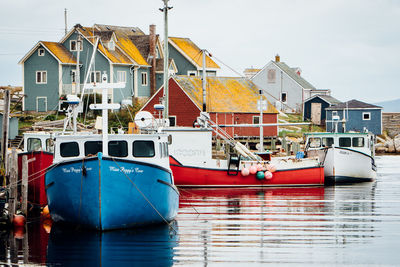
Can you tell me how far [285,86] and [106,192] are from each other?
61070 millimetres

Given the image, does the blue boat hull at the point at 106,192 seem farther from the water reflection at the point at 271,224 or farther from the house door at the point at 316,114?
the house door at the point at 316,114

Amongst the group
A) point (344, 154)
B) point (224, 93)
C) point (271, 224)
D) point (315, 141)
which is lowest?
point (271, 224)

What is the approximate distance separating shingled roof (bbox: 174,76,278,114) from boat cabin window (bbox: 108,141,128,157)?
32.0 m

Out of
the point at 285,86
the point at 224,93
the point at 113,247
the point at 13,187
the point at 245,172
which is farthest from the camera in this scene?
the point at 285,86

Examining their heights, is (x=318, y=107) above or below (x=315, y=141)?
above

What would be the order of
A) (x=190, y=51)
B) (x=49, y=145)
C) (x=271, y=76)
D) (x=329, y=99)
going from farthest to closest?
(x=271, y=76) < (x=329, y=99) < (x=190, y=51) < (x=49, y=145)

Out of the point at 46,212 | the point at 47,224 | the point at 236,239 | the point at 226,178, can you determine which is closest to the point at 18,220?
the point at 47,224

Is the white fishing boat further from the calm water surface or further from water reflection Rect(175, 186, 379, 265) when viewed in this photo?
the calm water surface

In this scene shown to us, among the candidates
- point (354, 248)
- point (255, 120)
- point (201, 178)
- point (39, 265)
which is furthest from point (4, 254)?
point (255, 120)

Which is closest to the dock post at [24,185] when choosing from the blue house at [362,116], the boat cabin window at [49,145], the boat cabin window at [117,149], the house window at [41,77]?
the boat cabin window at [117,149]

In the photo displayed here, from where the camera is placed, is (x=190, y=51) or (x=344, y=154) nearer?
(x=344, y=154)

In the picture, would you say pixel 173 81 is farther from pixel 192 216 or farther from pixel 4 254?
pixel 4 254

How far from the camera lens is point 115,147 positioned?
18.0m

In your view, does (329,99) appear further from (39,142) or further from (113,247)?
(113,247)
